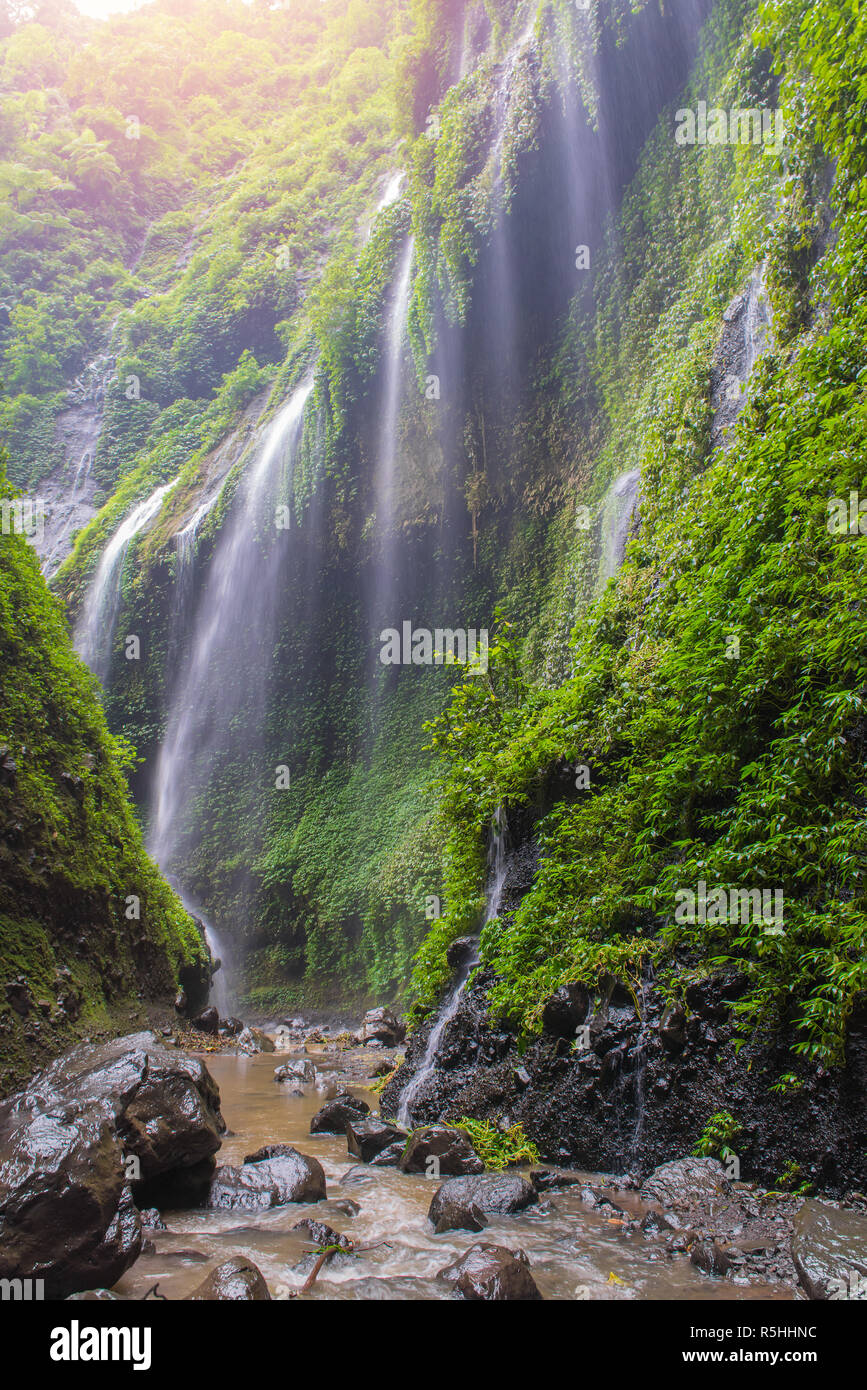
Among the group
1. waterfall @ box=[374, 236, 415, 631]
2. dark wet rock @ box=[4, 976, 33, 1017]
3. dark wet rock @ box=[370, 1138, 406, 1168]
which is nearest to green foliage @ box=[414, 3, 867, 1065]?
dark wet rock @ box=[370, 1138, 406, 1168]

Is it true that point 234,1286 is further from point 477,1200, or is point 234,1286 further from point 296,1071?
point 296,1071

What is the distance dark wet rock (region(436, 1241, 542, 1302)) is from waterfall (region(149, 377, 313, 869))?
56.0ft

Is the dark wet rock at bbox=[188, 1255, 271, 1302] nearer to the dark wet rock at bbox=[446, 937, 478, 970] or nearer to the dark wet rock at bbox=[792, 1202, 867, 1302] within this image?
the dark wet rock at bbox=[792, 1202, 867, 1302]

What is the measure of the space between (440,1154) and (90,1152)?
236cm

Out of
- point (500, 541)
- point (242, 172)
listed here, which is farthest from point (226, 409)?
point (242, 172)

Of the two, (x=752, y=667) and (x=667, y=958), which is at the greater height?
(x=752, y=667)

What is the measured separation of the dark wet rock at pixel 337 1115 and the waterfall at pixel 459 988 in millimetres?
423

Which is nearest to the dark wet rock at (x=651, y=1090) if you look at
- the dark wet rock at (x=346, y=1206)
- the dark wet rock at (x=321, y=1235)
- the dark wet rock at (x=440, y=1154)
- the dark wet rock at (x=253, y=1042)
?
the dark wet rock at (x=440, y=1154)

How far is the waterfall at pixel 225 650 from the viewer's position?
1936 cm

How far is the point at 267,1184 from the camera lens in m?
4.43

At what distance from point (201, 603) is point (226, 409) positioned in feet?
32.2

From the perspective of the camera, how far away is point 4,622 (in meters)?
7.43

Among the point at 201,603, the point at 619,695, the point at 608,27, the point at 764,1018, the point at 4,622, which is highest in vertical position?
the point at 608,27
